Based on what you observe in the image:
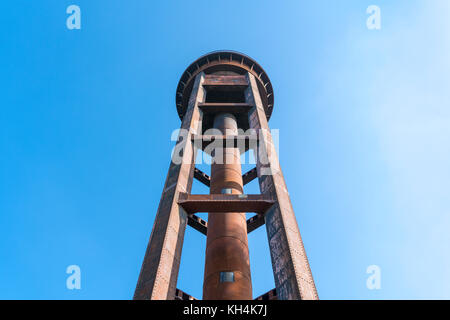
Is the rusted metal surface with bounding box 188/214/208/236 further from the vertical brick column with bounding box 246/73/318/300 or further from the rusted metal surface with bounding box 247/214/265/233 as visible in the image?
the vertical brick column with bounding box 246/73/318/300

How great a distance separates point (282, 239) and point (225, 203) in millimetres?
1823

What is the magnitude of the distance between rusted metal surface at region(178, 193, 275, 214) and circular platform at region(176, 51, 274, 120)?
1086cm

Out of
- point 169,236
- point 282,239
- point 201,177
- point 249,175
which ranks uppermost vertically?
point 201,177

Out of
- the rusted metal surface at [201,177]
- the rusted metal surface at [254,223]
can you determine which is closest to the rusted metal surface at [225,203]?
the rusted metal surface at [254,223]

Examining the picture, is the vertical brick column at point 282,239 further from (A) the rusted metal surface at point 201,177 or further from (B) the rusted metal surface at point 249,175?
(A) the rusted metal surface at point 201,177

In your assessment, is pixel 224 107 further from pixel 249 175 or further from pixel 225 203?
pixel 225 203

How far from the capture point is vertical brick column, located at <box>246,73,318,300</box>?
6.18m

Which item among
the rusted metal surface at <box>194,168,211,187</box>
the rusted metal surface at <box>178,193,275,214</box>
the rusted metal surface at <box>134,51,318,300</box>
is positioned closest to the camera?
the rusted metal surface at <box>134,51,318,300</box>

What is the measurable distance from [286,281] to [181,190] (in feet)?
12.1

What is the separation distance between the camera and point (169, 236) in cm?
705

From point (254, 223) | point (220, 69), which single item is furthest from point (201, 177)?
point (220, 69)

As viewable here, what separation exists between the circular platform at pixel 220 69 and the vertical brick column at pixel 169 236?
797cm

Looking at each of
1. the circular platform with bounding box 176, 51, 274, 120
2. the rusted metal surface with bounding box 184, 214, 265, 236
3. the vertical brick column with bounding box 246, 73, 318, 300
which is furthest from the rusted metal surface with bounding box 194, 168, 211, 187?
the circular platform with bounding box 176, 51, 274, 120
